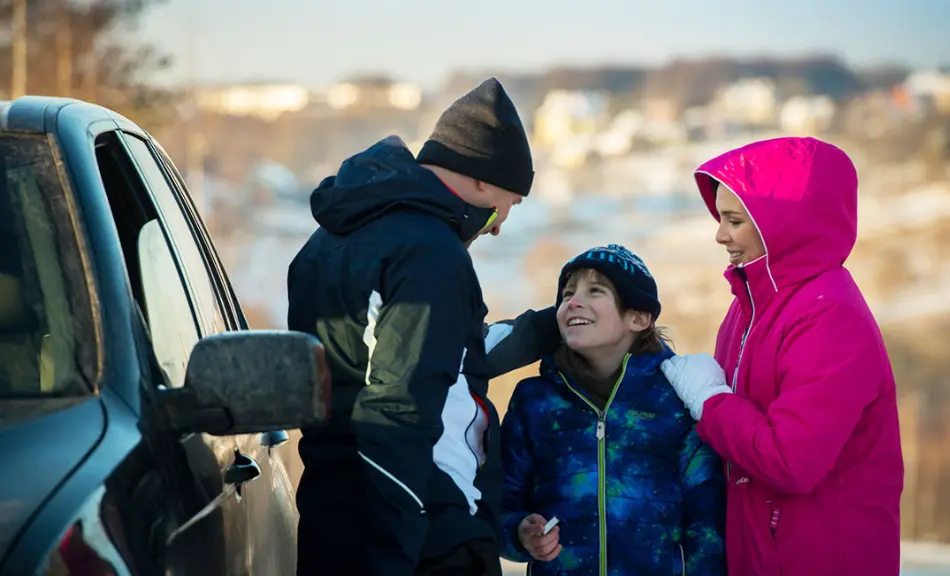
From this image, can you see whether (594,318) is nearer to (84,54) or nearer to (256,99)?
(84,54)

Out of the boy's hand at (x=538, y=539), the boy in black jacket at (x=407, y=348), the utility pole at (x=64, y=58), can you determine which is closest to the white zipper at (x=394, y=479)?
the boy in black jacket at (x=407, y=348)

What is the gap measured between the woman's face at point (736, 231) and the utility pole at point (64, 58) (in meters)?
20.6

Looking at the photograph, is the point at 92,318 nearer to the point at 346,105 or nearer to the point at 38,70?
the point at 38,70

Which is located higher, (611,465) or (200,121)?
(200,121)

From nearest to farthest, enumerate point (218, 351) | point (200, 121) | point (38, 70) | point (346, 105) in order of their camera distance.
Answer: point (218, 351)
point (38, 70)
point (200, 121)
point (346, 105)

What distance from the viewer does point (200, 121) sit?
1182 inches

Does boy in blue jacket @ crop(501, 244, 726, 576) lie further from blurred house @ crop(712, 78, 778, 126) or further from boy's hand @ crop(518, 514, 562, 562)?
blurred house @ crop(712, 78, 778, 126)

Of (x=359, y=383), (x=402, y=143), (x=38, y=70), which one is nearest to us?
(x=359, y=383)

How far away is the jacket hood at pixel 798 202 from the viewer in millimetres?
3527

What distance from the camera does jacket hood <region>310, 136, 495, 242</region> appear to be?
307cm

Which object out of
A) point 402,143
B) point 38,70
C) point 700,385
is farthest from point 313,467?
point 38,70

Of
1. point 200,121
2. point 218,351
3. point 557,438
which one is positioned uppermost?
point 200,121

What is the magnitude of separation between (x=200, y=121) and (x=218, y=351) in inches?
1122

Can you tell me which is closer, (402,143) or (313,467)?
(313,467)
